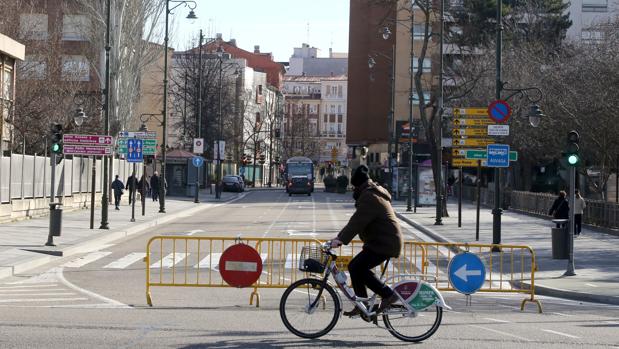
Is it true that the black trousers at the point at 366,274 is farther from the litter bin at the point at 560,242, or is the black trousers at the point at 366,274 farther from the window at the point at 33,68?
the window at the point at 33,68

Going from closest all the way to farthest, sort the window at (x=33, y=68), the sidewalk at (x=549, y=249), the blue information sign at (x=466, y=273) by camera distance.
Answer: the blue information sign at (x=466, y=273) < the sidewalk at (x=549, y=249) < the window at (x=33, y=68)

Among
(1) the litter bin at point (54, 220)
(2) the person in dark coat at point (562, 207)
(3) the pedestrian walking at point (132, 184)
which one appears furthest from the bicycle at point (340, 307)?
(3) the pedestrian walking at point (132, 184)

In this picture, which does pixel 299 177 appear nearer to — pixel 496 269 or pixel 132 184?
pixel 132 184

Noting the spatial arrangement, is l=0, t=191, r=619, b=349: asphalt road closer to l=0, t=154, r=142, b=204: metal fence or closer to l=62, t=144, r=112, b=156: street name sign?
l=62, t=144, r=112, b=156: street name sign

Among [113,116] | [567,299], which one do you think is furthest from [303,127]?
[567,299]

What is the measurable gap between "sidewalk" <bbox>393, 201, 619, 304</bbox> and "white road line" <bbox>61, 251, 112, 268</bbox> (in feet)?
31.0

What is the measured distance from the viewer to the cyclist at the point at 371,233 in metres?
11.4

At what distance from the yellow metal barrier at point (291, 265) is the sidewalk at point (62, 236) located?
7.01 ft

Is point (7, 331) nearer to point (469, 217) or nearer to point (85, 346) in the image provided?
point (85, 346)

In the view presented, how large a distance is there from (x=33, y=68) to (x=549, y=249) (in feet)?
129

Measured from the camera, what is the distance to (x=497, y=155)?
2689 cm

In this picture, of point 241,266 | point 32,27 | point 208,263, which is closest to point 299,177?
point 32,27

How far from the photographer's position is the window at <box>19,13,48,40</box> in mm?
61500

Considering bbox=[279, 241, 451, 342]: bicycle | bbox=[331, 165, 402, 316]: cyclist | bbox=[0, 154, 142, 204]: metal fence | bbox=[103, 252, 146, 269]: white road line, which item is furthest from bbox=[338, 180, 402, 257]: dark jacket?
bbox=[0, 154, 142, 204]: metal fence
